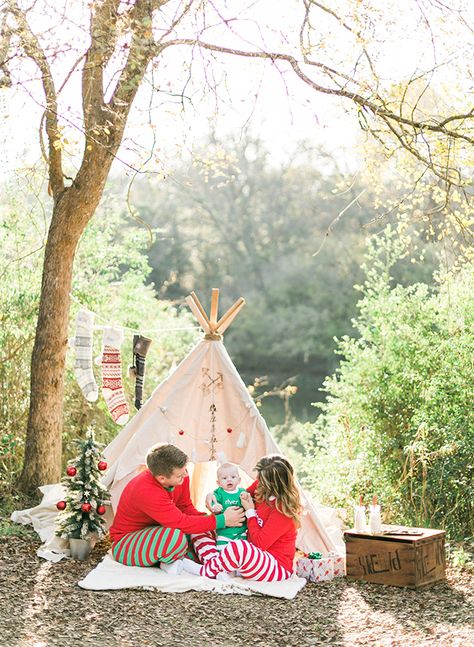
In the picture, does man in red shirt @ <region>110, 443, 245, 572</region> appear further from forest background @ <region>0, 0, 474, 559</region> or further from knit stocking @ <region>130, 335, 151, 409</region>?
knit stocking @ <region>130, 335, 151, 409</region>

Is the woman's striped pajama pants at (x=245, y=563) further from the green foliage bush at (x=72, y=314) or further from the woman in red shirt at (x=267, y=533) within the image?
the green foliage bush at (x=72, y=314)

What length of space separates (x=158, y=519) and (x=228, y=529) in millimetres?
411

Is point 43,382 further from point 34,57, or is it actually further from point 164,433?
point 34,57

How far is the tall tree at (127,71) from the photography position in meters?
4.76

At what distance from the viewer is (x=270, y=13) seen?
5445 millimetres

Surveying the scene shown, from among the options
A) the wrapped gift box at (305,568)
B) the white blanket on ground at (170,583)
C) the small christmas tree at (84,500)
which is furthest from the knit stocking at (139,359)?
the wrapped gift box at (305,568)

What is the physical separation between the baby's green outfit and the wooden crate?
574 millimetres

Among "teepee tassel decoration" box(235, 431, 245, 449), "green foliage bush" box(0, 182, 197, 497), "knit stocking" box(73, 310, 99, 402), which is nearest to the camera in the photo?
"teepee tassel decoration" box(235, 431, 245, 449)

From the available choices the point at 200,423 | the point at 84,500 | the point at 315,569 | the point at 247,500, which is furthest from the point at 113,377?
the point at 315,569

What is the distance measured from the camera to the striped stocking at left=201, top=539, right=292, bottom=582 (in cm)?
431

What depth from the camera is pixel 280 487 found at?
4.43 meters

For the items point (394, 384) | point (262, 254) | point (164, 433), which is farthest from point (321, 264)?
point (164, 433)

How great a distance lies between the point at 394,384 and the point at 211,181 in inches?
576

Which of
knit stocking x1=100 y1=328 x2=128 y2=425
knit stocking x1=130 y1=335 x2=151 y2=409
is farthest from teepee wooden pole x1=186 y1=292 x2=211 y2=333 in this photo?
knit stocking x1=100 y1=328 x2=128 y2=425
